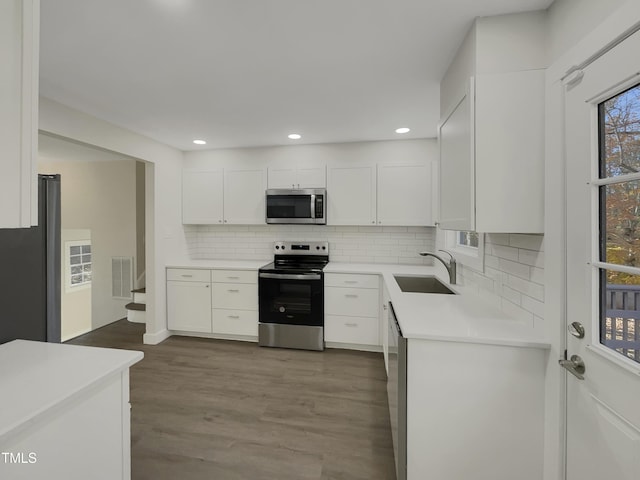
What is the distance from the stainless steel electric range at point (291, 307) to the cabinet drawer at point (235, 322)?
0.13 metres

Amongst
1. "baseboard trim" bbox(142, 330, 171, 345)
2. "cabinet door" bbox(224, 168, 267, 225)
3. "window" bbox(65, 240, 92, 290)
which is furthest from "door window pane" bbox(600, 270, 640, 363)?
"window" bbox(65, 240, 92, 290)

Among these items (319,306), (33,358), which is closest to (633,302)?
(33,358)

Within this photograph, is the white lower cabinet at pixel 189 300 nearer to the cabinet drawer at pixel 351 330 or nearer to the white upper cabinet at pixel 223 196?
the white upper cabinet at pixel 223 196

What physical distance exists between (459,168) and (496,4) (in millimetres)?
724

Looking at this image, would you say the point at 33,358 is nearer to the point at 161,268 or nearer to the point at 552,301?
the point at 552,301

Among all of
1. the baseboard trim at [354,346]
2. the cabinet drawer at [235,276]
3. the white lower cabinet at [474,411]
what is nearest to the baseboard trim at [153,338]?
the cabinet drawer at [235,276]

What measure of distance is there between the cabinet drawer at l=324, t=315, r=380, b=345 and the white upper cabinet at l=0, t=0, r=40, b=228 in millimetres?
2695

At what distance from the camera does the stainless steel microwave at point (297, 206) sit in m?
3.31

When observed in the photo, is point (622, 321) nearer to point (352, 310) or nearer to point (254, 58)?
point (254, 58)

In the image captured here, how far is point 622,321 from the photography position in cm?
90

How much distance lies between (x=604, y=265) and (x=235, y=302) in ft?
10.4

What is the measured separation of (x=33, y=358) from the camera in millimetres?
1036

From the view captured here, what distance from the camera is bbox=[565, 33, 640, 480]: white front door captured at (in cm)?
85

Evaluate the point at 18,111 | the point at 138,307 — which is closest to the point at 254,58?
the point at 18,111
